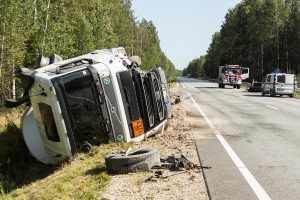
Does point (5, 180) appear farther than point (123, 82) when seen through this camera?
Yes

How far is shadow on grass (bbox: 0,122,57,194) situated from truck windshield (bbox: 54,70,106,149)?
4.03 feet

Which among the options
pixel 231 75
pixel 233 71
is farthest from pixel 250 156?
pixel 233 71

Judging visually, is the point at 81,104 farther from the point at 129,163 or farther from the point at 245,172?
the point at 245,172

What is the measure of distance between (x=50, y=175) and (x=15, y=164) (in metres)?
3.82

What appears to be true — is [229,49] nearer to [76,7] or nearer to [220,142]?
[76,7]

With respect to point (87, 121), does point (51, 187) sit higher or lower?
lower

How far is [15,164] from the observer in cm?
1324

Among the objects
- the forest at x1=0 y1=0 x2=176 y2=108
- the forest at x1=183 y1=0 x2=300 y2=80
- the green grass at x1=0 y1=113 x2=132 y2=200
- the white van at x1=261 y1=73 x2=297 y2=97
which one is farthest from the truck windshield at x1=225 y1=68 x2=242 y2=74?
the green grass at x1=0 y1=113 x2=132 y2=200

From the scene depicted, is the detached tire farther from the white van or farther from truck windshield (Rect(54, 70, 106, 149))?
the white van

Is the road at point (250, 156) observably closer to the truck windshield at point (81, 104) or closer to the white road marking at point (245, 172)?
the white road marking at point (245, 172)

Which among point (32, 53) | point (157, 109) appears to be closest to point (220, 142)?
point (157, 109)

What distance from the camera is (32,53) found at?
30.9 metres

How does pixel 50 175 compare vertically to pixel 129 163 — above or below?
below

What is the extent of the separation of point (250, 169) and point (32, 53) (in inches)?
980
